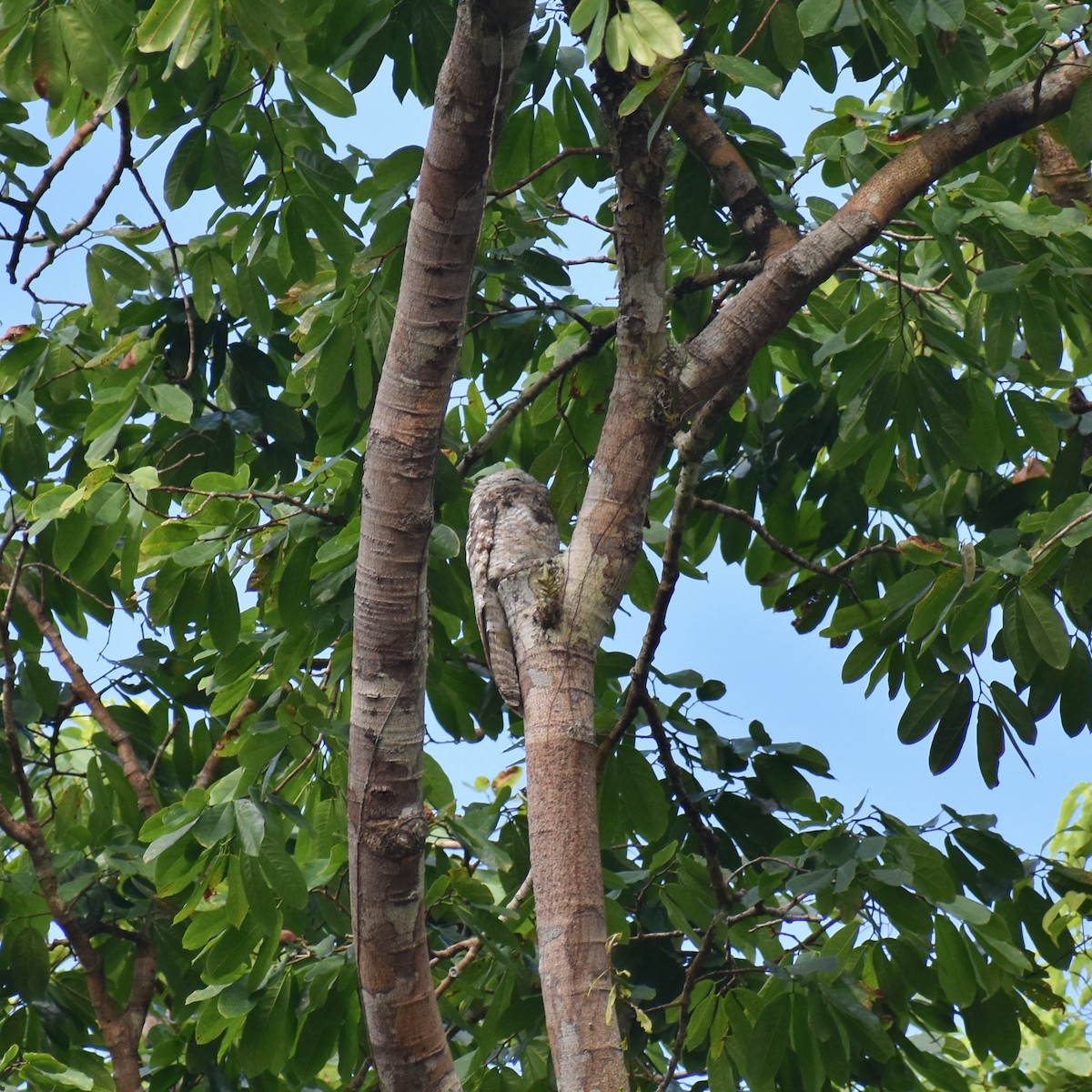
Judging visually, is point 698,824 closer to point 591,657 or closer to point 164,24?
point 591,657

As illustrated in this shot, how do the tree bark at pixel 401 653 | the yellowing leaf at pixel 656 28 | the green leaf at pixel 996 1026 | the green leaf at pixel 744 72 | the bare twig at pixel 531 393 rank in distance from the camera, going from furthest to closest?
the green leaf at pixel 996 1026 < the bare twig at pixel 531 393 < the green leaf at pixel 744 72 < the tree bark at pixel 401 653 < the yellowing leaf at pixel 656 28

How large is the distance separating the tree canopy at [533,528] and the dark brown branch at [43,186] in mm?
27

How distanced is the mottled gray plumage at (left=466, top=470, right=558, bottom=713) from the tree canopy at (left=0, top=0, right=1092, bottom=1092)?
1 centimetres

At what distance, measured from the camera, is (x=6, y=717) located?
318 centimetres

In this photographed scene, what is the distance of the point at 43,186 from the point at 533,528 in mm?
2067

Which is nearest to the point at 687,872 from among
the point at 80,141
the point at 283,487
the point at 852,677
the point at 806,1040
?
the point at 806,1040

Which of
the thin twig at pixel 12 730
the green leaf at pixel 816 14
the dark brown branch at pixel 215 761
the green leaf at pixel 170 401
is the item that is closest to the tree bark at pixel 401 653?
the green leaf at pixel 816 14

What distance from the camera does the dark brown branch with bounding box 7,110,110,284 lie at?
3.38m

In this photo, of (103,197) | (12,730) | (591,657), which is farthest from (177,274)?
(591,657)

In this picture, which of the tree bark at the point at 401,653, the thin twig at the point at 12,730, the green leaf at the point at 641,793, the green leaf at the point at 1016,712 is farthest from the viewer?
the thin twig at the point at 12,730

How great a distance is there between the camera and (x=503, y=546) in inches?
85.5

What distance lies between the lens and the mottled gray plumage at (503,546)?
2062mm

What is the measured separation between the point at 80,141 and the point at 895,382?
2.43 metres

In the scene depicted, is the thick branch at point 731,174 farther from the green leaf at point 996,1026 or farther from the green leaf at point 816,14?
the green leaf at point 996,1026
